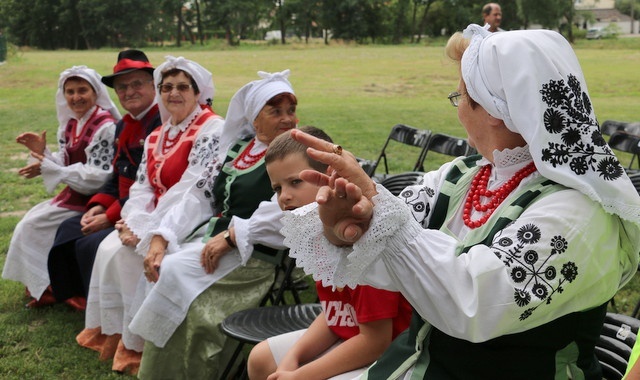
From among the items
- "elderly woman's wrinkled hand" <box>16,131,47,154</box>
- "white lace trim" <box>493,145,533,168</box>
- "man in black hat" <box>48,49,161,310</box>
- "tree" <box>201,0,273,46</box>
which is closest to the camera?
"white lace trim" <box>493,145,533,168</box>

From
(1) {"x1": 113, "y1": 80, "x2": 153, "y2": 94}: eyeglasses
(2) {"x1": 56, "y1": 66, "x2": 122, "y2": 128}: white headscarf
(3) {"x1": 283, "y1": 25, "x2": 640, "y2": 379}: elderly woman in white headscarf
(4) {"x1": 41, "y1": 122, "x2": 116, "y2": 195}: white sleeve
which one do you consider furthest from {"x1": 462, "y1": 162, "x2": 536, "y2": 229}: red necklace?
(2) {"x1": 56, "y1": 66, "x2": 122, "y2": 128}: white headscarf

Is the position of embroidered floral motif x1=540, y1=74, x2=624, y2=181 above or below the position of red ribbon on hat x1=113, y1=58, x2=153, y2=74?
above

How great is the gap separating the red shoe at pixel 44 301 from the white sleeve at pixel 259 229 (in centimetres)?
221

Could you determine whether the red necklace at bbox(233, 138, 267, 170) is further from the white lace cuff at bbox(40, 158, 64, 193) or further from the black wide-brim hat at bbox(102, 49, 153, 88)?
the white lace cuff at bbox(40, 158, 64, 193)

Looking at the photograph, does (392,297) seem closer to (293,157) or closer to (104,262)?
(293,157)

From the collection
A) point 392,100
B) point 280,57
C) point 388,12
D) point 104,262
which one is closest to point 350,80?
point 392,100

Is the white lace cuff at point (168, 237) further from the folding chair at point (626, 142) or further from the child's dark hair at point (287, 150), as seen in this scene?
the folding chair at point (626, 142)

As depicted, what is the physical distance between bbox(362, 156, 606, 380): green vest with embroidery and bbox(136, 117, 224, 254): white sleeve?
7.51ft

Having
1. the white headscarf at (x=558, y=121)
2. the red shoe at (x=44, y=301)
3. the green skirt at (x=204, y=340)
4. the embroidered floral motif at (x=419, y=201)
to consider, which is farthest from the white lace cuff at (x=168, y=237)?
the white headscarf at (x=558, y=121)

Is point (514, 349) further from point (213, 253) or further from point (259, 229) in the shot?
point (213, 253)

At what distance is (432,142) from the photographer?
568cm

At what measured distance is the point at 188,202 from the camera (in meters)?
4.12

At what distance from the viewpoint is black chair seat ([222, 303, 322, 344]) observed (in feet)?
10.0

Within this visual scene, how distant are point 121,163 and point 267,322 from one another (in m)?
2.22
